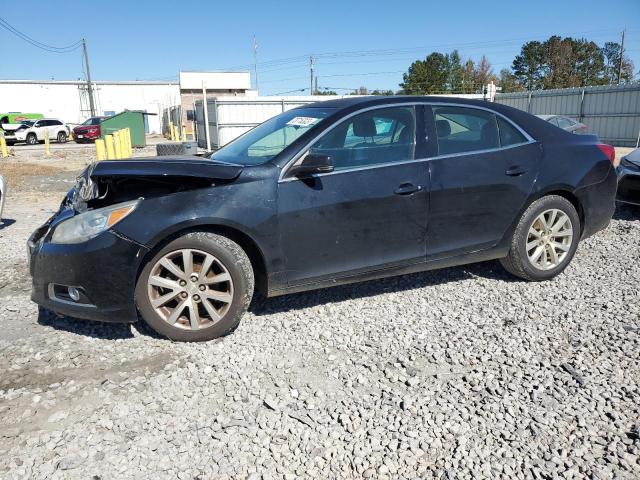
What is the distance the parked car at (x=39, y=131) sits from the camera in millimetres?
34031

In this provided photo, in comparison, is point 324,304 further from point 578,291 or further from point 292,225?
point 578,291

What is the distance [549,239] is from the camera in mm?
4508

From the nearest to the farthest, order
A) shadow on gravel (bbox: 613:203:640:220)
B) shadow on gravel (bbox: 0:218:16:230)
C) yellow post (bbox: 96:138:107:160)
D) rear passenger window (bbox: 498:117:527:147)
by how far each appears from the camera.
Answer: rear passenger window (bbox: 498:117:527:147) < shadow on gravel (bbox: 613:203:640:220) < shadow on gravel (bbox: 0:218:16:230) < yellow post (bbox: 96:138:107:160)

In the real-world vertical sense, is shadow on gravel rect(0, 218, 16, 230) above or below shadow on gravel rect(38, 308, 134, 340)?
above

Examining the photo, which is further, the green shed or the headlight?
the green shed

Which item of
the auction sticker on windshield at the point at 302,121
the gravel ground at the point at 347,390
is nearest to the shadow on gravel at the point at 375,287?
the gravel ground at the point at 347,390

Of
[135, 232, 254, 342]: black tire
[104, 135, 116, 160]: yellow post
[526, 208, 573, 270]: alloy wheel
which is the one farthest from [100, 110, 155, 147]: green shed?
[526, 208, 573, 270]: alloy wheel

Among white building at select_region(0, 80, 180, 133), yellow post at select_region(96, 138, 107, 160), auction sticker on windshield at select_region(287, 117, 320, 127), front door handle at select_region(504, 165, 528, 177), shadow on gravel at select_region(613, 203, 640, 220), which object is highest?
white building at select_region(0, 80, 180, 133)

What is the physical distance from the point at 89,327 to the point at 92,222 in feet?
2.93

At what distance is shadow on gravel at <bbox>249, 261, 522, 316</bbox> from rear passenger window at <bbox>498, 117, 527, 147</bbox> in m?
1.22

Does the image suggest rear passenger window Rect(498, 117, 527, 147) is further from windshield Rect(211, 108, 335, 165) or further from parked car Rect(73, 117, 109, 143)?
parked car Rect(73, 117, 109, 143)

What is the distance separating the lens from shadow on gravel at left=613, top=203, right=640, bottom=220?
6.92 meters

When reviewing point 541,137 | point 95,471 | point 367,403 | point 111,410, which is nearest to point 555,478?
point 367,403

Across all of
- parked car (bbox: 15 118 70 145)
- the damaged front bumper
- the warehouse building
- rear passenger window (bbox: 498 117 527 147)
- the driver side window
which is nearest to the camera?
the damaged front bumper
